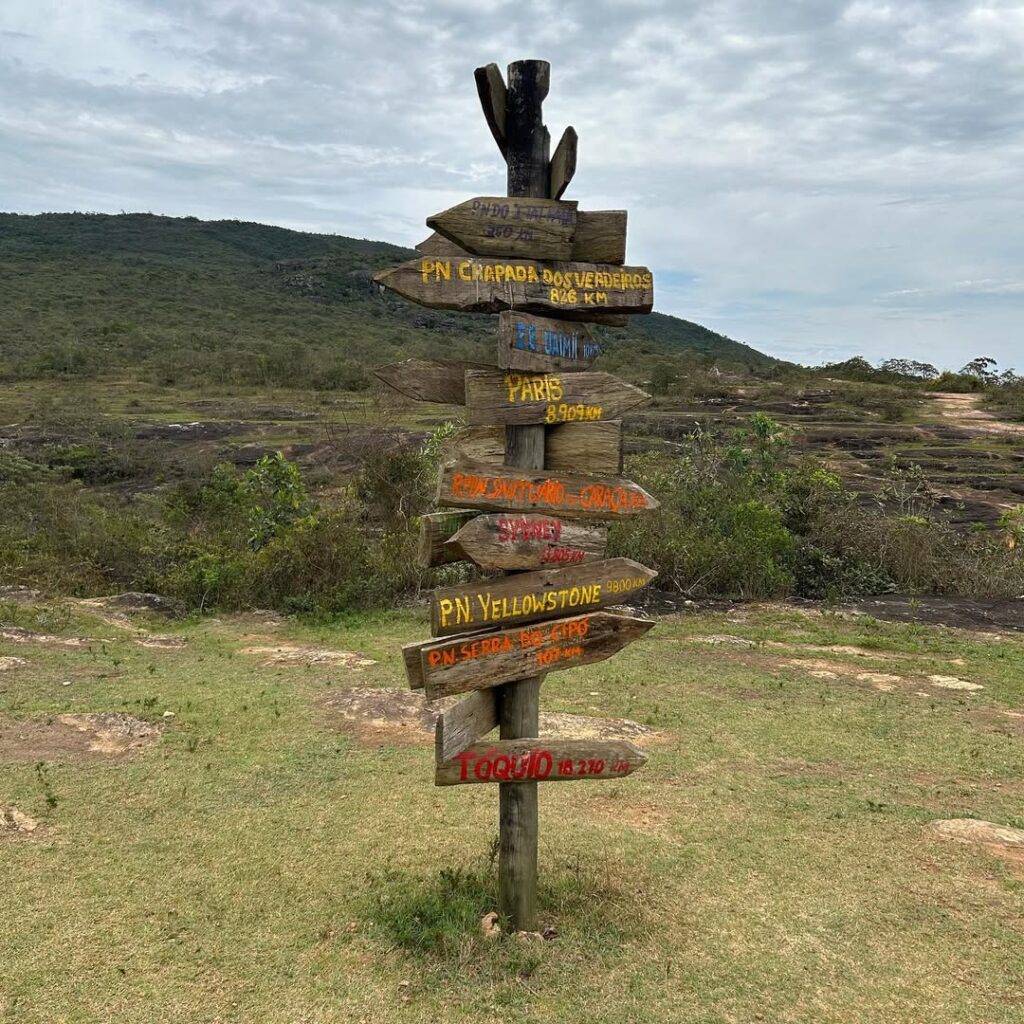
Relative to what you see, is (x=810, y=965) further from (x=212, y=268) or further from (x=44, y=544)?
(x=212, y=268)

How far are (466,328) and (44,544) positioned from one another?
2411 inches

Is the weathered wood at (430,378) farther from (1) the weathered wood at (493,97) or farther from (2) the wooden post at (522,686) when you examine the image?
(1) the weathered wood at (493,97)

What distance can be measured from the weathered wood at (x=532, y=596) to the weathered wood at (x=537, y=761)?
61 cm

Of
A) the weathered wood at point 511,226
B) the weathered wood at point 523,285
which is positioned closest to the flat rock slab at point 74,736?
the weathered wood at point 523,285

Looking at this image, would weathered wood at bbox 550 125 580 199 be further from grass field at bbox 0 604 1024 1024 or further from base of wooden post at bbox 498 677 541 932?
grass field at bbox 0 604 1024 1024

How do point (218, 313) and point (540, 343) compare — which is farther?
point (218, 313)

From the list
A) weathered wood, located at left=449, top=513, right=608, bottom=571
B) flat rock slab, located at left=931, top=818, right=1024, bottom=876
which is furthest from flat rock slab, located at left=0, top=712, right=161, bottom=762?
flat rock slab, located at left=931, top=818, right=1024, bottom=876

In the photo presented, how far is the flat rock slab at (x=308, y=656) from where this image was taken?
10.3 meters

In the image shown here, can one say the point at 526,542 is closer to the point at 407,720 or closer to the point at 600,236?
the point at 600,236

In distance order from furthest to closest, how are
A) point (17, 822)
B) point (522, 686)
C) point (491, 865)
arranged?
point (17, 822)
point (491, 865)
point (522, 686)

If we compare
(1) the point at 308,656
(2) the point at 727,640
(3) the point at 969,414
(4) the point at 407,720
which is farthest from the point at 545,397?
(3) the point at 969,414

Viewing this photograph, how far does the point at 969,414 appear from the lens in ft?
140

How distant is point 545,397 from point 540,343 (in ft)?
0.88

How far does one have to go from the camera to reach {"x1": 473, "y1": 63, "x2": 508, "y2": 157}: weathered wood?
3.99 metres
